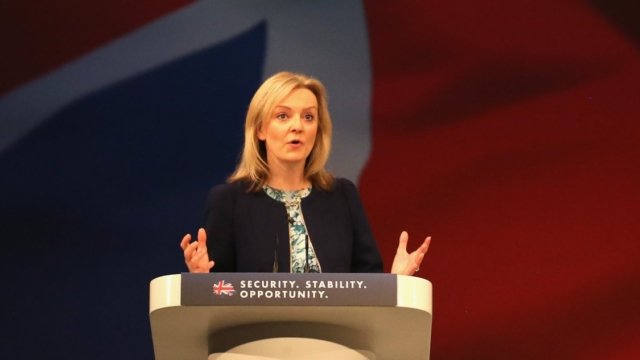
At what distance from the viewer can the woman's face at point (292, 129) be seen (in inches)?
112

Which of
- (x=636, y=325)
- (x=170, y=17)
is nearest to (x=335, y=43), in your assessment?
(x=170, y=17)

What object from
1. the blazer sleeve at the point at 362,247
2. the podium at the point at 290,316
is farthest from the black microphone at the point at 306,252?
the podium at the point at 290,316

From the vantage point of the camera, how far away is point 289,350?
7.09ft

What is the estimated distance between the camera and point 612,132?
13.3 feet

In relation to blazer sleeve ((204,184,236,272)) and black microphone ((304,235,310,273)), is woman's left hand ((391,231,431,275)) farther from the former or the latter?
blazer sleeve ((204,184,236,272))

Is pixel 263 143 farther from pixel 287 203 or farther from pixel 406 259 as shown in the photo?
pixel 406 259

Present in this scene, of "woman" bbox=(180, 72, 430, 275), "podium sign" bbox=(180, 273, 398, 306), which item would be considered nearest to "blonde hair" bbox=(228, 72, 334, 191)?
"woman" bbox=(180, 72, 430, 275)

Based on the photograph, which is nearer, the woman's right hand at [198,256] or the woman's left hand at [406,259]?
the woman's right hand at [198,256]

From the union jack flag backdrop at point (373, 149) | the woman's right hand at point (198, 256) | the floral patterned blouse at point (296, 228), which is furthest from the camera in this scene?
the union jack flag backdrop at point (373, 149)

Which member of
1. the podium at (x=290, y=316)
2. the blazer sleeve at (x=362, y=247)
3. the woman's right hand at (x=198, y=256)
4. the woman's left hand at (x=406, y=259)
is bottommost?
the podium at (x=290, y=316)

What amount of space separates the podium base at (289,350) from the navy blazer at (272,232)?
1.71 ft

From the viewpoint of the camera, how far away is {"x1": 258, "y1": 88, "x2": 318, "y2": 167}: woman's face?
9.31ft

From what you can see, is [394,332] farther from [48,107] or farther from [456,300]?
[48,107]

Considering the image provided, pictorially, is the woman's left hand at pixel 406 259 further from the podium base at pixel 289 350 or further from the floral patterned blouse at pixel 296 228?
the podium base at pixel 289 350
